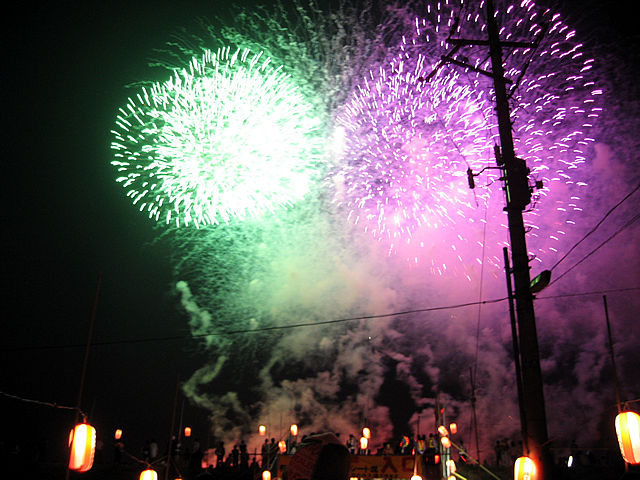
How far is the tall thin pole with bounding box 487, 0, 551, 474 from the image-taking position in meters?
7.58

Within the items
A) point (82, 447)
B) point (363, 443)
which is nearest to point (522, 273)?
point (82, 447)

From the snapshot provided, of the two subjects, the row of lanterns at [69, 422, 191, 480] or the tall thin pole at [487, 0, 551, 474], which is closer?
the tall thin pole at [487, 0, 551, 474]

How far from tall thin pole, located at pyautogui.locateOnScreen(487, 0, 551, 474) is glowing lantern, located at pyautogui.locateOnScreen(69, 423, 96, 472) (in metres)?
9.52

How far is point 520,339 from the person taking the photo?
820 centimetres

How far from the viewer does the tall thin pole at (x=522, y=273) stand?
758 cm

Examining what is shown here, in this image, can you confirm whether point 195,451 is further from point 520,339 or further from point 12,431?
point 520,339

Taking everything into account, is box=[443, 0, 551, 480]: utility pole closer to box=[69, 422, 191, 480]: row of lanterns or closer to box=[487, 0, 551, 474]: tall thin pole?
box=[487, 0, 551, 474]: tall thin pole

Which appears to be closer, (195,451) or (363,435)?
(195,451)

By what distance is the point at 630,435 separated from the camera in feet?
28.7

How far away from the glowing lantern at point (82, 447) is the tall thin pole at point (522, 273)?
31.2 feet

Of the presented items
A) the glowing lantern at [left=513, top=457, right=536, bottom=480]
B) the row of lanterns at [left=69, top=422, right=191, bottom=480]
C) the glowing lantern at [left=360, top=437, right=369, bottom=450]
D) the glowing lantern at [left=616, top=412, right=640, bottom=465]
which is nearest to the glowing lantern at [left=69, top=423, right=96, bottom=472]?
the row of lanterns at [left=69, top=422, right=191, bottom=480]

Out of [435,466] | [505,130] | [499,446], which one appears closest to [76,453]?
[505,130]

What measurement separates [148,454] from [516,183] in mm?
17924

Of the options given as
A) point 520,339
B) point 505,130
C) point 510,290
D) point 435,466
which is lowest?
point 435,466
